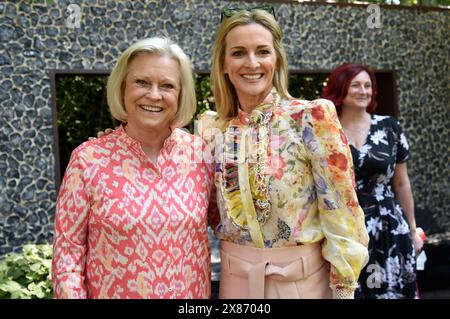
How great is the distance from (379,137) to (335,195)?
5.95 feet

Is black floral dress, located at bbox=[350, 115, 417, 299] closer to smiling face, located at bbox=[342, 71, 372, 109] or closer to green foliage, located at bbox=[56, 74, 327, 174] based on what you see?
smiling face, located at bbox=[342, 71, 372, 109]

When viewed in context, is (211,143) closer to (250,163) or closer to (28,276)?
(250,163)

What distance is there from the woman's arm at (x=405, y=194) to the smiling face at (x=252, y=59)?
6.28 feet

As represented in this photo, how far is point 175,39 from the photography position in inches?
324

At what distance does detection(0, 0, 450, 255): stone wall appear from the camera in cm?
750

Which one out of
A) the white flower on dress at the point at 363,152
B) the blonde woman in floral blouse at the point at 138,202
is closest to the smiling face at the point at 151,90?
the blonde woman in floral blouse at the point at 138,202

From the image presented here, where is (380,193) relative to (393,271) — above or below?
above

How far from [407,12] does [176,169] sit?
8152 mm

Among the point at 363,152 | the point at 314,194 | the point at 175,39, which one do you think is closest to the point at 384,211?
the point at 363,152

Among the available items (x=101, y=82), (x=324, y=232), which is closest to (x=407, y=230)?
(x=324, y=232)

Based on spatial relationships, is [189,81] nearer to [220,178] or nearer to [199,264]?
[220,178]

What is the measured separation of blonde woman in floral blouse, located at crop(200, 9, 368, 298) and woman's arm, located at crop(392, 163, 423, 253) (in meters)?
1.88

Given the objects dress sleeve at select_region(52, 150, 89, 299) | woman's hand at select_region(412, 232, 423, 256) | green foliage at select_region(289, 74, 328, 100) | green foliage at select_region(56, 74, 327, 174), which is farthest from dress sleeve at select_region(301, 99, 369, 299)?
green foliage at select_region(289, 74, 328, 100)

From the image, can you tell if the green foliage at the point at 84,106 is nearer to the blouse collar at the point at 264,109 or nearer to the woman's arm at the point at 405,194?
the woman's arm at the point at 405,194
